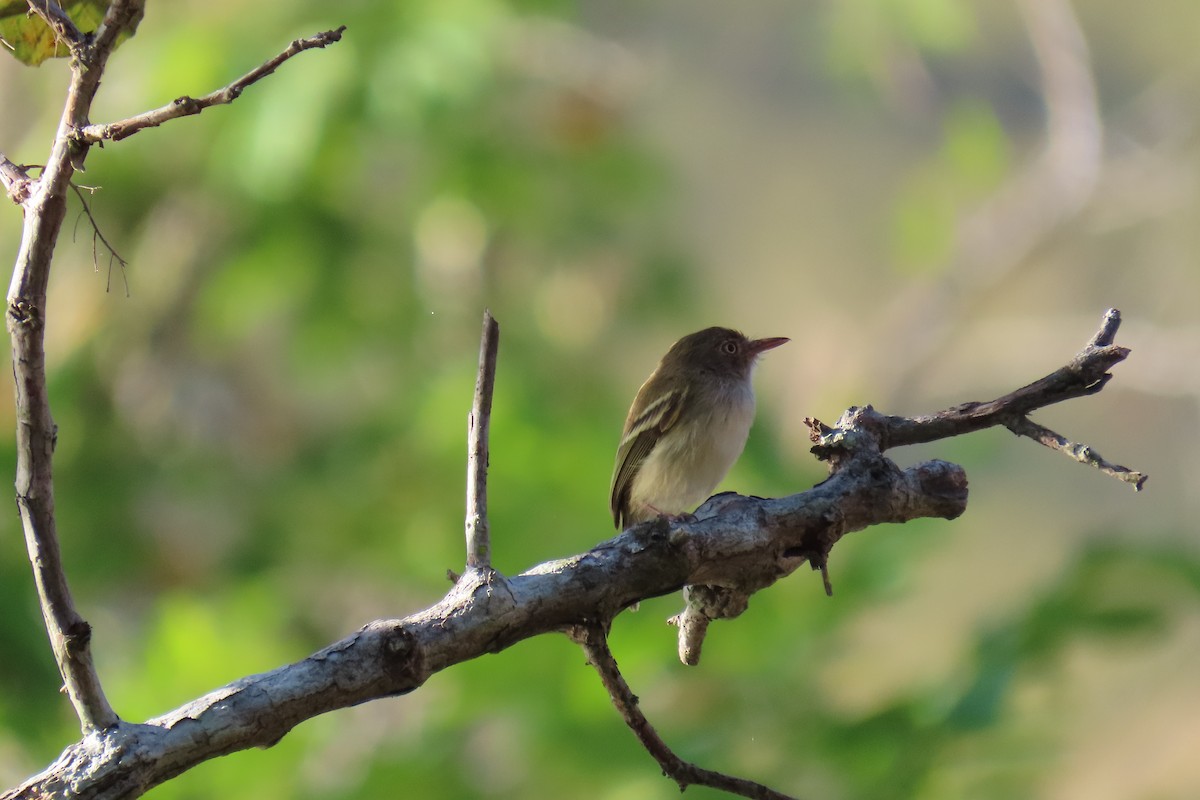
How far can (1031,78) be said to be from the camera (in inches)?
333

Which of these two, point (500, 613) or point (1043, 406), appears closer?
point (500, 613)

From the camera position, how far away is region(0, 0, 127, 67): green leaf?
1.57 meters

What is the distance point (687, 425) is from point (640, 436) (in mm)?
218

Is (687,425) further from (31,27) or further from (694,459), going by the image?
(31,27)

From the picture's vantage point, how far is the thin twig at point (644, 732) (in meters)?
1.71

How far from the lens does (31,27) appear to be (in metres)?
1.57

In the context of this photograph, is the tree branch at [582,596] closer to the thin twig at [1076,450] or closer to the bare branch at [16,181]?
the thin twig at [1076,450]

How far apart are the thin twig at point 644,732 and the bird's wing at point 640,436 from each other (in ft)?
5.93

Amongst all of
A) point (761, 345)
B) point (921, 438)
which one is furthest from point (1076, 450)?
point (761, 345)

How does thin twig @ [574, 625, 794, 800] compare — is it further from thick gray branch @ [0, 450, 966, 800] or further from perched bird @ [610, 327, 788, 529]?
perched bird @ [610, 327, 788, 529]

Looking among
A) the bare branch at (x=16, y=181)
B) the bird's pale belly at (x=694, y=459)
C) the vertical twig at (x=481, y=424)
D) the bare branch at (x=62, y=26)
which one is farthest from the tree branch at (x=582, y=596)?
the bird's pale belly at (x=694, y=459)

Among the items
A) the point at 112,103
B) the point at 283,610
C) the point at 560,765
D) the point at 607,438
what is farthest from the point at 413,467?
the point at 560,765

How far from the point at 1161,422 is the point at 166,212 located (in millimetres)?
6778

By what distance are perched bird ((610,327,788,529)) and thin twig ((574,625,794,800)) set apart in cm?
155
